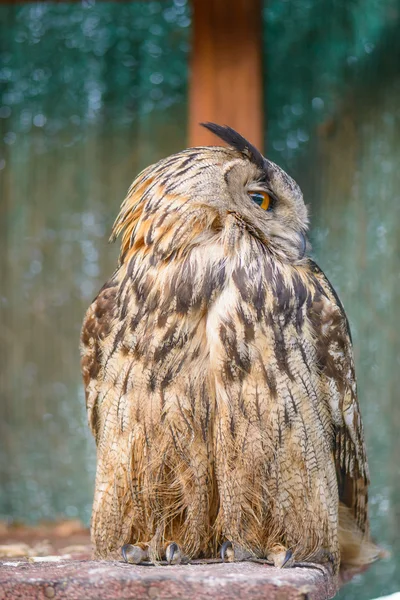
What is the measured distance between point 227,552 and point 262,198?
873 millimetres

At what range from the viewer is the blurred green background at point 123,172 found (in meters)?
2.61

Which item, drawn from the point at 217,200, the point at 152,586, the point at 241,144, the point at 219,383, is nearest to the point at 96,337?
the point at 219,383

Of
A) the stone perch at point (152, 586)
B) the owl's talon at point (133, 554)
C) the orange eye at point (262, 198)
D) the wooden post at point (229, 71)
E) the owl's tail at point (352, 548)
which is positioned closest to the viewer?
the stone perch at point (152, 586)

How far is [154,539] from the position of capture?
1.97 m

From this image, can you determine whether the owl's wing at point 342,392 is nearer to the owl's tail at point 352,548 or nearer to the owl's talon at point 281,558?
the owl's tail at point 352,548

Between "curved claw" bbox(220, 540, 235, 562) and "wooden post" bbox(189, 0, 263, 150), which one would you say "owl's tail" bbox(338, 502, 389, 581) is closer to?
"curved claw" bbox(220, 540, 235, 562)

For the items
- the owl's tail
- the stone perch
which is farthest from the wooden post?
the stone perch

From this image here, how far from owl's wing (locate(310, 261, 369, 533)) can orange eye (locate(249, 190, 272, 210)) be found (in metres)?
0.21

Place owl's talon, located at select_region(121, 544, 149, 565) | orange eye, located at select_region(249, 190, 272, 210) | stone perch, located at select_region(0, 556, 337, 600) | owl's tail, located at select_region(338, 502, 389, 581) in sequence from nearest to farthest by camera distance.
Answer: stone perch, located at select_region(0, 556, 337, 600), owl's talon, located at select_region(121, 544, 149, 565), orange eye, located at select_region(249, 190, 272, 210), owl's tail, located at select_region(338, 502, 389, 581)

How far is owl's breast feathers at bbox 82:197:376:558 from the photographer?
1853 millimetres

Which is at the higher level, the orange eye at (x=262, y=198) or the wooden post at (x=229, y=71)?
the wooden post at (x=229, y=71)

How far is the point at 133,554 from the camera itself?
6.14ft

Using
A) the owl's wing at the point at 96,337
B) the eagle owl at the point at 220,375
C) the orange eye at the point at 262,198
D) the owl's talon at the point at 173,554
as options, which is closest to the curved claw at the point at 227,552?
the eagle owl at the point at 220,375

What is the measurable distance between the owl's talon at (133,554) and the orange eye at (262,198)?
2.91ft
